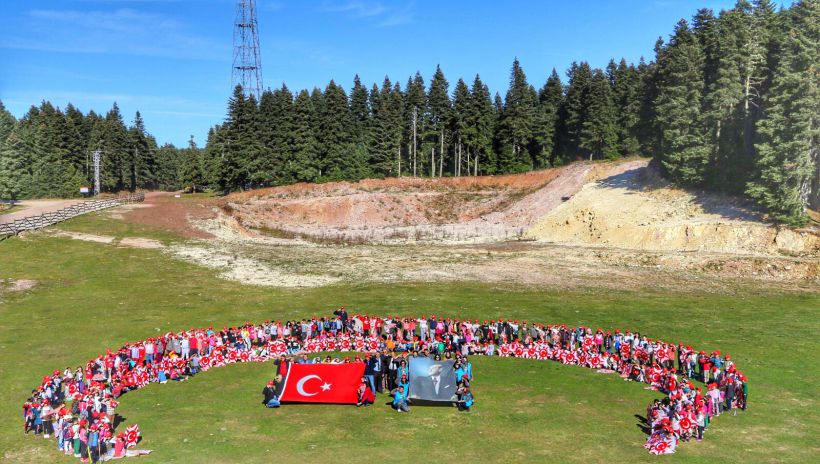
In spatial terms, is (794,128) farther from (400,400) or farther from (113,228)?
(113,228)

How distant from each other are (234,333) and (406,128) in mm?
95899

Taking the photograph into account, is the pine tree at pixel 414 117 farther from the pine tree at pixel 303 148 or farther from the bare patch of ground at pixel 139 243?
the bare patch of ground at pixel 139 243

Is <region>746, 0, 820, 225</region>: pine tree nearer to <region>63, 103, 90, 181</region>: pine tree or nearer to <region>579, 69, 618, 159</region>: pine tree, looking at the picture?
<region>579, 69, 618, 159</region>: pine tree

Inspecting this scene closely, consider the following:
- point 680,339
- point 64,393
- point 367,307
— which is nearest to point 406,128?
point 367,307

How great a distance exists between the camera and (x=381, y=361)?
24.6 meters

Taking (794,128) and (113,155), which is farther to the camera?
(113,155)

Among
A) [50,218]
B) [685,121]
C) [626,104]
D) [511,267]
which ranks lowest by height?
[511,267]

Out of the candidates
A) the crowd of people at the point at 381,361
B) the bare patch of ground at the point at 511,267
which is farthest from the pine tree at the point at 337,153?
the crowd of people at the point at 381,361

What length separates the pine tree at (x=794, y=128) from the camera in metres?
51.8

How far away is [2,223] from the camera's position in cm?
5947

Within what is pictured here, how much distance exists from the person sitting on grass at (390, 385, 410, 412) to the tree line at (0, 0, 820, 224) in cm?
4567

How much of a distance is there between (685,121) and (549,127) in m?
49.0

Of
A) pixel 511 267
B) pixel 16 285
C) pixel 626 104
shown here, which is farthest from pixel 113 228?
pixel 626 104

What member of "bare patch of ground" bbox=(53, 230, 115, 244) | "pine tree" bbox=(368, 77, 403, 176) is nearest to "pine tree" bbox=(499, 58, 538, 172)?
"pine tree" bbox=(368, 77, 403, 176)
